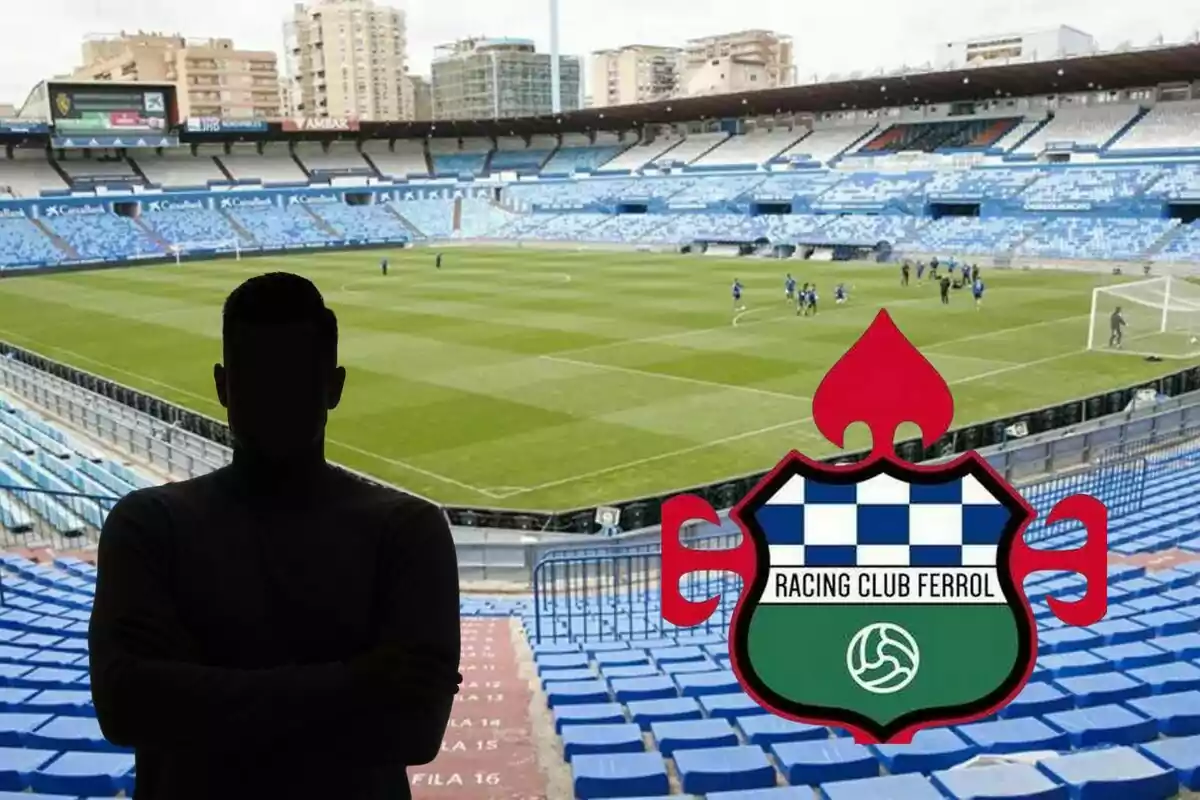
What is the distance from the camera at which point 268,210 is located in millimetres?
75250

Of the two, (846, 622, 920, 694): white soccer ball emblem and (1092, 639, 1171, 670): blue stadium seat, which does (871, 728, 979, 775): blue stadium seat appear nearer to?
(1092, 639, 1171, 670): blue stadium seat

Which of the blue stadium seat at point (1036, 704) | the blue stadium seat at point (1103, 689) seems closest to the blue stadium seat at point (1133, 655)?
the blue stadium seat at point (1103, 689)

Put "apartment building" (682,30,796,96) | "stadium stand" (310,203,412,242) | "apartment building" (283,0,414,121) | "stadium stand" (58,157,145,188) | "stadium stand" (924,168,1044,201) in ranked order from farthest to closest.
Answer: "apartment building" (283,0,414,121)
"apartment building" (682,30,796,96)
"stadium stand" (310,203,412,242)
"stadium stand" (58,157,145,188)
"stadium stand" (924,168,1044,201)

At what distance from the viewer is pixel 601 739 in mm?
6355

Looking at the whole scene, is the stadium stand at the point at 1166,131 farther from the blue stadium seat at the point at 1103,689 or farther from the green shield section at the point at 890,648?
the green shield section at the point at 890,648

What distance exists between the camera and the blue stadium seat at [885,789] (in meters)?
4.98

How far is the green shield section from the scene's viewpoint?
346 centimetres

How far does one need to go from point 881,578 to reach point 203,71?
162 meters

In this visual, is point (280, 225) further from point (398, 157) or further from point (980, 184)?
point (980, 184)

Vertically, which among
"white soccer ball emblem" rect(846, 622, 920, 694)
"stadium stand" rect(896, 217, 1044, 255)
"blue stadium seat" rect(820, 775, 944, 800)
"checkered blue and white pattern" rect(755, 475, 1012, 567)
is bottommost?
"blue stadium seat" rect(820, 775, 944, 800)

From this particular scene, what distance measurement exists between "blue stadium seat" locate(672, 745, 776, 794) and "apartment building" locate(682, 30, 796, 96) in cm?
16171

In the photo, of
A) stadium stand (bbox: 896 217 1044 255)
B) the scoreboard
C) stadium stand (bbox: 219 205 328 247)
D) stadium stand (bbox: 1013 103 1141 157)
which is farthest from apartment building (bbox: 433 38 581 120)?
stadium stand (bbox: 896 217 1044 255)

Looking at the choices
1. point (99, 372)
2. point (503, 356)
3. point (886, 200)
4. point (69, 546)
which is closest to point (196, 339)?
point (99, 372)

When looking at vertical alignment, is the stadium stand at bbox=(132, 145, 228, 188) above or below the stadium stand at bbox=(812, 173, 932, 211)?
above
